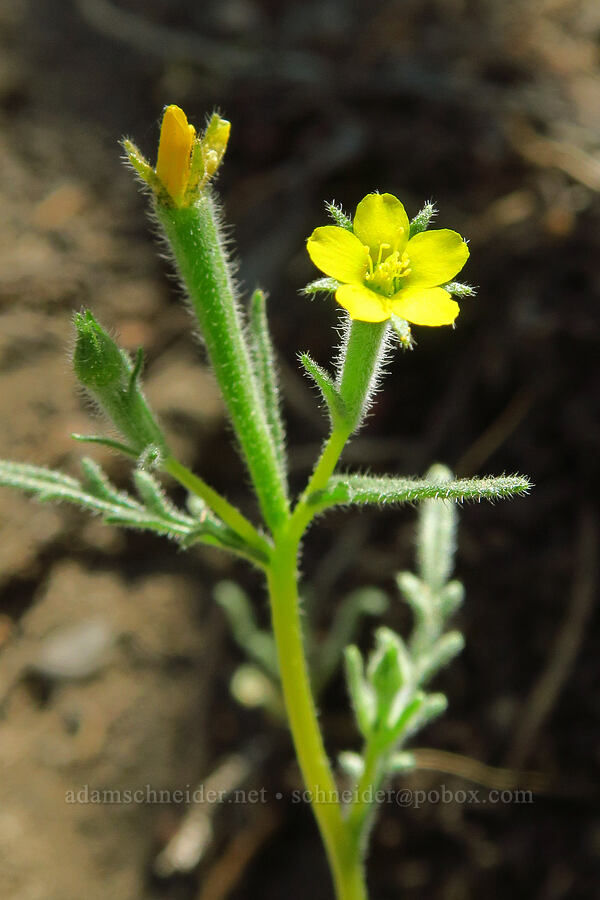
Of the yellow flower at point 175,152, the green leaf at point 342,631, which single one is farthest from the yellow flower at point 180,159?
the green leaf at point 342,631

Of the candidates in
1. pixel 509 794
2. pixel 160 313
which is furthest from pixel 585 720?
pixel 160 313

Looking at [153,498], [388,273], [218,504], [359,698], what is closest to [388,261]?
[388,273]

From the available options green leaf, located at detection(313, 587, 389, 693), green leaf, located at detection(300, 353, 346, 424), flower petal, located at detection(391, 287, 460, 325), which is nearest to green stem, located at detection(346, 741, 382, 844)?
green leaf, located at detection(300, 353, 346, 424)

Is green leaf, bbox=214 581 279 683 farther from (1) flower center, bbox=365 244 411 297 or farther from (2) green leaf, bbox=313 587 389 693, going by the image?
(1) flower center, bbox=365 244 411 297

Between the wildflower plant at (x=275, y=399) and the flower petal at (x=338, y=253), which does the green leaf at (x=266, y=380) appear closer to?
the wildflower plant at (x=275, y=399)

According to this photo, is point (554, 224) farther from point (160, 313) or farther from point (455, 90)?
point (160, 313)
